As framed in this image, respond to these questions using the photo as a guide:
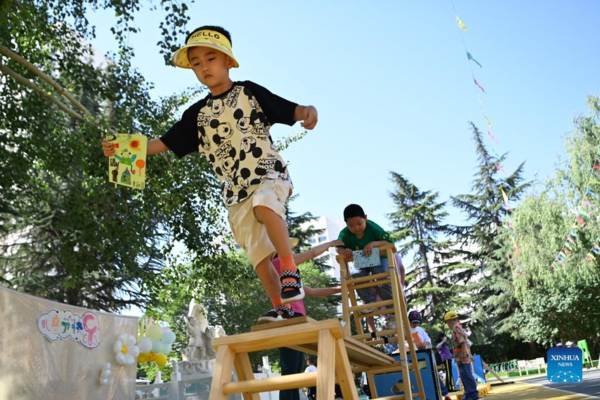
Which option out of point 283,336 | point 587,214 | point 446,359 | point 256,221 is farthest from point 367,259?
point 587,214

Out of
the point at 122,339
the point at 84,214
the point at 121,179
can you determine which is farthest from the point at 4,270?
the point at 121,179

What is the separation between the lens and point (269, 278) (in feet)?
9.21

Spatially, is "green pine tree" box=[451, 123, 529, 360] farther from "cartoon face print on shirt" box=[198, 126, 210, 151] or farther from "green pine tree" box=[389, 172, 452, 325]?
"cartoon face print on shirt" box=[198, 126, 210, 151]

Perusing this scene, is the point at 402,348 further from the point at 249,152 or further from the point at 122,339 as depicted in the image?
the point at 122,339

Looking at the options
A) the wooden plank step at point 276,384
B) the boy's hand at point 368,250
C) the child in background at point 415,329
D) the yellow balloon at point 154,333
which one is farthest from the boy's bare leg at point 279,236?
the yellow balloon at point 154,333

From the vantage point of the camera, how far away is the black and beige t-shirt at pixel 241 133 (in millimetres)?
2685

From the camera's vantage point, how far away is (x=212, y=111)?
288 centimetres

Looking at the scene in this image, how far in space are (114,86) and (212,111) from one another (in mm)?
8115

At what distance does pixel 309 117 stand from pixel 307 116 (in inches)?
0.6

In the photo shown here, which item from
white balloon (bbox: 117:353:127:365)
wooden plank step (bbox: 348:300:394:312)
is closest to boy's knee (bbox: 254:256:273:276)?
wooden plank step (bbox: 348:300:394:312)

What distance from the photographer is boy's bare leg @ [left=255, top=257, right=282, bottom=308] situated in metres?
2.78

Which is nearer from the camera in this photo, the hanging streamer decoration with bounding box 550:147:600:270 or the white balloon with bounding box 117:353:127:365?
the white balloon with bounding box 117:353:127:365

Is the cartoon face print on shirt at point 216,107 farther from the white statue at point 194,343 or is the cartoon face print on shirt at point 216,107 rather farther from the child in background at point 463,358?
the white statue at point 194,343

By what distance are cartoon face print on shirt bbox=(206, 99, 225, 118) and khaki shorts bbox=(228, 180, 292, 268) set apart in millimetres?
500
